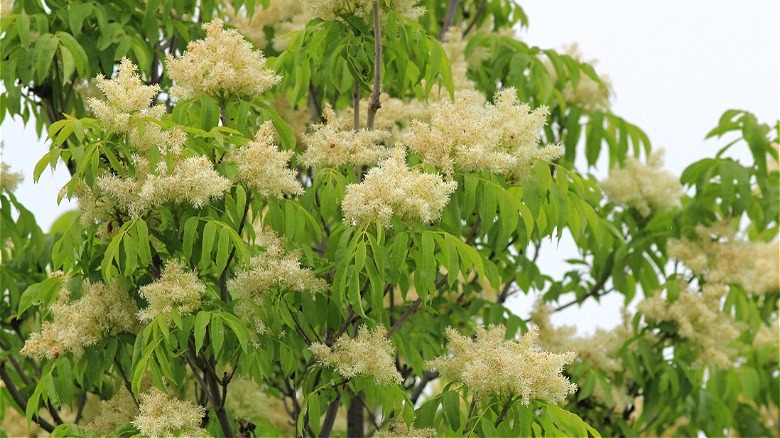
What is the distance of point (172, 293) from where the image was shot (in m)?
3.34

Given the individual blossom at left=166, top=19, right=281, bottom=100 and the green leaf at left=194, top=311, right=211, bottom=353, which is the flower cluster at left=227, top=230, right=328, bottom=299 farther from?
the individual blossom at left=166, top=19, right=281, bottom=100

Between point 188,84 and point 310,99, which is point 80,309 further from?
point 310,99

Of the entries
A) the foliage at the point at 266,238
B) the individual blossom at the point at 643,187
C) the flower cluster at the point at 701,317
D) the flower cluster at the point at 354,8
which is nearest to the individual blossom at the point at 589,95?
the individual blossom at the point at 643,187

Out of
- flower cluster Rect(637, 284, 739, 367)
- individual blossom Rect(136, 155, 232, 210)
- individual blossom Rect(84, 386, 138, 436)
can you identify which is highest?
individual blossom Rect(136, 155, 232, 210)

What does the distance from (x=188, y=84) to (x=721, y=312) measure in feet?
9.98

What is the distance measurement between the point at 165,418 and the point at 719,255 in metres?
3.13

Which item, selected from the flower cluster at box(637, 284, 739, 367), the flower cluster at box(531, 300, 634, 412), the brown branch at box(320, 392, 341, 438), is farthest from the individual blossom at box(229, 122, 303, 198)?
the flower cluster at box(637, 284, 739, 367)

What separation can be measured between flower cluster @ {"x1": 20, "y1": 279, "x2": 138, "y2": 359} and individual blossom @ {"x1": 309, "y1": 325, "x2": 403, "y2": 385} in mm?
623

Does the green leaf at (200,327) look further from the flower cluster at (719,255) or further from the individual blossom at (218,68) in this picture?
the flower cluster at (719,255)

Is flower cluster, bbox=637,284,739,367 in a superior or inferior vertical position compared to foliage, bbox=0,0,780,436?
inferior

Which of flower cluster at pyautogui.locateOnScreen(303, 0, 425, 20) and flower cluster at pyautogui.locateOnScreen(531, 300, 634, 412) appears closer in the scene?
flower cluster at pyautogui.locateOnScreen(303, 0, 425, 20)

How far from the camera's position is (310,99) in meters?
5.80

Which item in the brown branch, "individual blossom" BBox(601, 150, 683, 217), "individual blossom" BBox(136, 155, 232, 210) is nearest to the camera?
"individual blossom" BBox(136, 155, 232, 210)

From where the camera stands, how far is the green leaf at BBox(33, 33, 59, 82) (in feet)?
14.2
